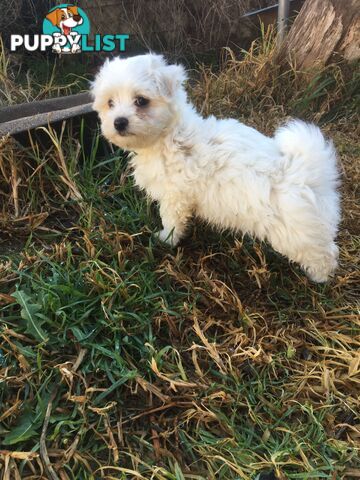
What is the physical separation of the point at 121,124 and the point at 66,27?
10.2 ft

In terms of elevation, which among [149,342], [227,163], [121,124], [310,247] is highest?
[121,124]

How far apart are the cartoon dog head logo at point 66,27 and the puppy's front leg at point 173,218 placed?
9.78 feet

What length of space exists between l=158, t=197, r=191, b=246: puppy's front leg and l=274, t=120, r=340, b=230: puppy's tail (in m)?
0.58

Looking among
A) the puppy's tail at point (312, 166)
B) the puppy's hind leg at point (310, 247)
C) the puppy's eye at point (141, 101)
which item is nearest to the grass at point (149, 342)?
the puppy's hind leg at point (310, 247)

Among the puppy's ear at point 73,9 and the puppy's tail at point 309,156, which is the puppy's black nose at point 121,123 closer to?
the puppy's tail at point 309,156

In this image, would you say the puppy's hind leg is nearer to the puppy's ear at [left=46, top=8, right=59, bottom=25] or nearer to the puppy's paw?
the puppy's paw

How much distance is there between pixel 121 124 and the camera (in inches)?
84.3

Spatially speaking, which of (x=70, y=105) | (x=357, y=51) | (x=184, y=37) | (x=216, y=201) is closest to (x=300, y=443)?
(x=216, y=201)

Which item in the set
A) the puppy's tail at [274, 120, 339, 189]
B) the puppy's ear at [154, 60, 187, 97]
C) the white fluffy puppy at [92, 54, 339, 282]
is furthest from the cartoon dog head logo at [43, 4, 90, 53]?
the puppy's tail at [274, 120, 339, 189]

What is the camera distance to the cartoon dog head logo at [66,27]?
4.41 m

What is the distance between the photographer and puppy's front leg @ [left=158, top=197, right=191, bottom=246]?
2391 mm

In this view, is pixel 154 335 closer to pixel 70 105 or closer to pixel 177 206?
pixel 177 206

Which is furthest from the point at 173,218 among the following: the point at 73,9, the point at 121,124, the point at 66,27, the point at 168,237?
the point at 66,27

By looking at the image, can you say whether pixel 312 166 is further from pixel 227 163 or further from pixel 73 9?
pixel 73 9
